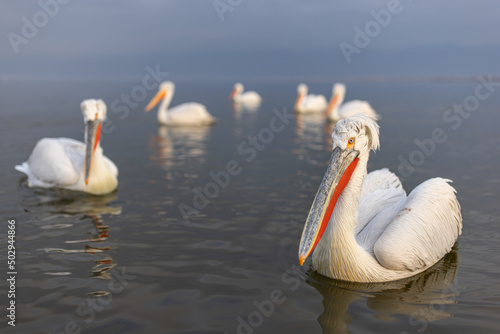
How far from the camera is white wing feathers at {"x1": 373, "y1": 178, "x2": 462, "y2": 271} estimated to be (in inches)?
151

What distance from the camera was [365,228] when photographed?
4.38 m

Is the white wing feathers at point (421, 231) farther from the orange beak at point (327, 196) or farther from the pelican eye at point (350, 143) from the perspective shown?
the pelican eye at point (350, 143)

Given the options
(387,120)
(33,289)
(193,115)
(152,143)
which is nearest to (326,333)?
(33,289)

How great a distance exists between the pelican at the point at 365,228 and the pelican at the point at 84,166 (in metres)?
3.87

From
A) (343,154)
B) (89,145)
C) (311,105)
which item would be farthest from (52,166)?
(311,105)

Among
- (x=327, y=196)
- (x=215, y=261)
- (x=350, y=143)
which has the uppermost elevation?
(x=350, y=143)

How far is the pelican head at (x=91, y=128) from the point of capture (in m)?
6.57

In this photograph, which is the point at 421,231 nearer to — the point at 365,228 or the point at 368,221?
the point at 365,228

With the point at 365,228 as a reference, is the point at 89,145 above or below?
above

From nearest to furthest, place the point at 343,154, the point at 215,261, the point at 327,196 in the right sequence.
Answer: the point at 327,196
the point at 343,154
the point at 215,261

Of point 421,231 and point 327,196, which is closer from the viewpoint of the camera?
Result: point 327,196

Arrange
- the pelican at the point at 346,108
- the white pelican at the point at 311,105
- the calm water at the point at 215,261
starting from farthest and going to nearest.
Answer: the white pelican at the point at 311,105 < the pelican at the point at 346,108 < the calm water at the point at 215,261

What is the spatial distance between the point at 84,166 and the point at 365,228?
4176mm

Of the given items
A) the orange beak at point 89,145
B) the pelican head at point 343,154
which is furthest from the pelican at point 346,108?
the pelican head at point 343,154
